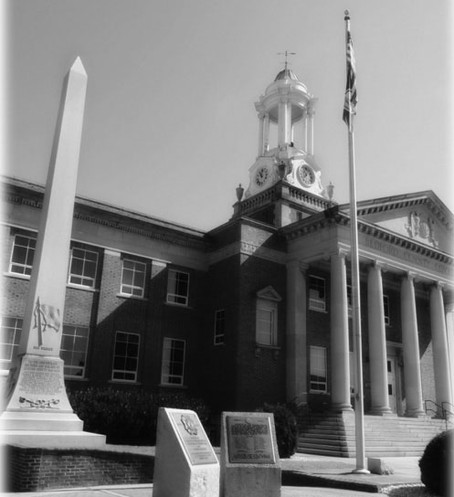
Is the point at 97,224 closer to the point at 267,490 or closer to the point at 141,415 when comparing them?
the point at 141,415

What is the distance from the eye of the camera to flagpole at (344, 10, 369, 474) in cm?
1384

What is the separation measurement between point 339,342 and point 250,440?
16020 millimetres

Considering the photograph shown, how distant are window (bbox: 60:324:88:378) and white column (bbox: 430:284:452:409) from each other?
1893 centimetres

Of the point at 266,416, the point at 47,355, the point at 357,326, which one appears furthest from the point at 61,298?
the point at 357,326

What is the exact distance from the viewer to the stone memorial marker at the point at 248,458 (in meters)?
8.65

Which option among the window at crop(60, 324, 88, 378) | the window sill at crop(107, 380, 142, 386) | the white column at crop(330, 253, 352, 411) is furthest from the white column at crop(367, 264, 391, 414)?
the window at crop(60, 324, 88, 378)

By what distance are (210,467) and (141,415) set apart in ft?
36.0

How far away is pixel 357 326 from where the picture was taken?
14953mm

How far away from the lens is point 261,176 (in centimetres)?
3638

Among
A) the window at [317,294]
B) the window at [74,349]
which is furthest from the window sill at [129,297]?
the window at [317,294]

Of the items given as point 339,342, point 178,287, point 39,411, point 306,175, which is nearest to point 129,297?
point 178,287

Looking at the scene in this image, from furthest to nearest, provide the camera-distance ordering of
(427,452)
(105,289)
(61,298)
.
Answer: (105,289)
(61,298)
(427,452)

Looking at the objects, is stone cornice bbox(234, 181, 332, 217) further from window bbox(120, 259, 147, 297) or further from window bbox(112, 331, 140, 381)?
window bbox(112, 331, 140, 381)

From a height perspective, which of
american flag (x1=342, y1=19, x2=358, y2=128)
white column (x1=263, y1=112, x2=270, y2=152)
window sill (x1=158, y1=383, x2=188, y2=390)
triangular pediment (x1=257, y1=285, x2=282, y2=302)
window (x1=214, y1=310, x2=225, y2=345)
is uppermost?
white column (x1=263, y1=112, x2=270, y2=152)
